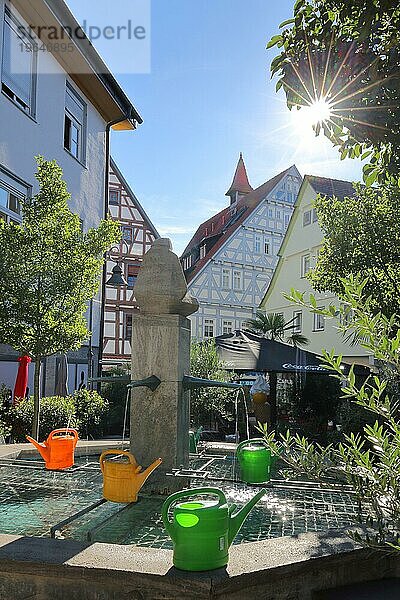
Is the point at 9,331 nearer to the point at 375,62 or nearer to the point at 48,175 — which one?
the point at 48,175

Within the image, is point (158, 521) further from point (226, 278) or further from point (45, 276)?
point (226, 278)

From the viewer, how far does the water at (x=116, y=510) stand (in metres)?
4.27

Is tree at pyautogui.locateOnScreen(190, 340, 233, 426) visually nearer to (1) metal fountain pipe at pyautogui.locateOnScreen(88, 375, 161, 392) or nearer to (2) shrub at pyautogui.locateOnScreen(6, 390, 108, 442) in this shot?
(2) shrub at pyautogui.locateOnScreen(6, 390, 108, 442)

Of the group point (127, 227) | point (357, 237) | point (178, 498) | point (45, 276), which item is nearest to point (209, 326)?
point (127, 227)

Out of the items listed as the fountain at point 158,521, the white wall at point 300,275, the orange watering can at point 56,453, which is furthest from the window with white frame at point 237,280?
the orange watering can at point 56,453

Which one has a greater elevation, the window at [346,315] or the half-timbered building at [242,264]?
the half-timbered building at [242,264]

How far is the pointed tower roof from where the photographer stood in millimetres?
43188

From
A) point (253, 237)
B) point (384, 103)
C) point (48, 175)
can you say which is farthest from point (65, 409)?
point (253, 237)

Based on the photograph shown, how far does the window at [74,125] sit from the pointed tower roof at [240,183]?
91.8ft

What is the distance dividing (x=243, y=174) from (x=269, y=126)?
116 ft

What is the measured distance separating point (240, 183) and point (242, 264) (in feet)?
37.7

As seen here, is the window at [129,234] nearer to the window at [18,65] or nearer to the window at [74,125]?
the window at [74,125]

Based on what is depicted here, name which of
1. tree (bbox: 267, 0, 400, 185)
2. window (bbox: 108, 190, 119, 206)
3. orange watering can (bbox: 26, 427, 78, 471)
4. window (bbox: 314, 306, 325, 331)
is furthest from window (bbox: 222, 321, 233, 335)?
tree (bbox: 267, 0, 400, 185)

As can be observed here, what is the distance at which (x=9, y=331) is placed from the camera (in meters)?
8.80
